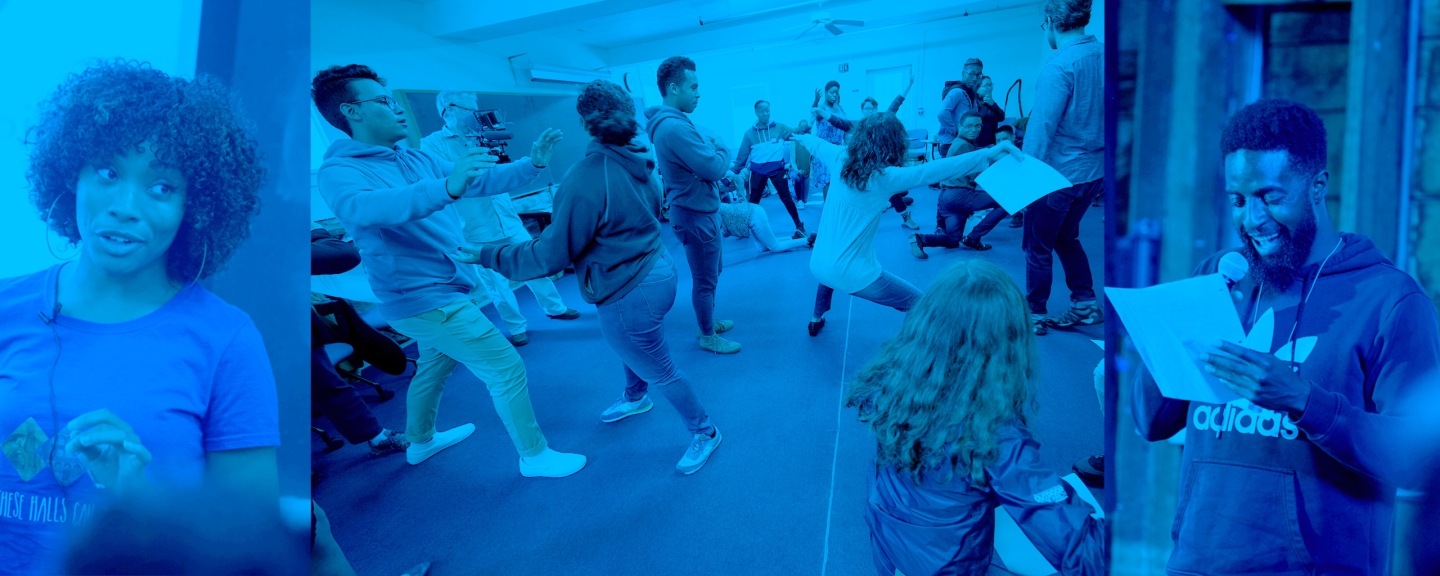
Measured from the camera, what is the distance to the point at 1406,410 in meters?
0.55

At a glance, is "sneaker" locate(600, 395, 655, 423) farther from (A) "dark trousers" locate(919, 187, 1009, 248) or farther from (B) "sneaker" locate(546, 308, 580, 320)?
(A) "dark trousers" locate(919, 187, 1009, 248)

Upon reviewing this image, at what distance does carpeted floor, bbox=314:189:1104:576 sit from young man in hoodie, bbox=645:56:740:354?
0.35 meters

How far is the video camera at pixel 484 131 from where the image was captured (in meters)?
3.63

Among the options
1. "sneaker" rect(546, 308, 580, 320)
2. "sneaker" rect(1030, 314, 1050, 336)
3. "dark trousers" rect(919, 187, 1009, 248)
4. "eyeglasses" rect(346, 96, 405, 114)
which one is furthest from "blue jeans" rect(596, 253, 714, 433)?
"dark trousers" rect(919, 187, 1009, 248)

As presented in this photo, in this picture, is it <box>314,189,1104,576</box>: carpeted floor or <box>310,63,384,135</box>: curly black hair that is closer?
<box>310,63,384,135</box>: curly black hair

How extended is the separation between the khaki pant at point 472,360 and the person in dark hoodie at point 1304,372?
1.75m

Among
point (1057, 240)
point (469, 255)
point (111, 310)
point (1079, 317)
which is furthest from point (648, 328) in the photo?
point (1079, 317)

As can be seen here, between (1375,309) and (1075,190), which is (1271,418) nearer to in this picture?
(1375,309)

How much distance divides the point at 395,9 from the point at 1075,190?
534 centimetres

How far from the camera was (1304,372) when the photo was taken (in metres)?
0.57

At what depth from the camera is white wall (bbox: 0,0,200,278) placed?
1.79 feet

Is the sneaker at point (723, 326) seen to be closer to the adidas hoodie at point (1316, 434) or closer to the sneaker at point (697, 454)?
the sneaker at point (697, 454)

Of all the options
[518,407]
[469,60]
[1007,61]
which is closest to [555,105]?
[469,60]

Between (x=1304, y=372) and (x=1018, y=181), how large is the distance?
2.83 ft
